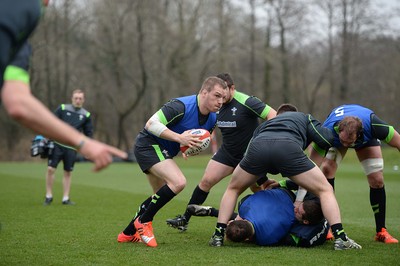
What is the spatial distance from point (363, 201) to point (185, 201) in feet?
12.3

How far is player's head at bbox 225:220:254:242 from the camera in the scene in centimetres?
705

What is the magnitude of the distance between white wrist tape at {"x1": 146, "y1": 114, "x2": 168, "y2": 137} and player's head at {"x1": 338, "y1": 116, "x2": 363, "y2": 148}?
79.5 inches

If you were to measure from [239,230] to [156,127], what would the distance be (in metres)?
1.54

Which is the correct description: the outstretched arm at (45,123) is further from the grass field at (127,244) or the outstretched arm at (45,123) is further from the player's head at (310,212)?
the player's head at (310,212)

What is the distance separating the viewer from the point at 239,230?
7043 millimetres

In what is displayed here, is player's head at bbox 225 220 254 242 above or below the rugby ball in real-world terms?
below

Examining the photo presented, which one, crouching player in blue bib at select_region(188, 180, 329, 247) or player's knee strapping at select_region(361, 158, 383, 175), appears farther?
player's knee strapping at select_region(361, 158, 383, 175)

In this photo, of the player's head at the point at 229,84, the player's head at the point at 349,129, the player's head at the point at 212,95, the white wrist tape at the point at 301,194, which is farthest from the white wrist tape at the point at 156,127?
the player's head at the point at 349,129

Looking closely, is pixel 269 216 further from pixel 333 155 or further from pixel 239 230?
pixel 333 155

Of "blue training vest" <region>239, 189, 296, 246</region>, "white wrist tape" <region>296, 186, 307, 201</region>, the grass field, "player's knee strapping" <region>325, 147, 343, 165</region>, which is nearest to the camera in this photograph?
the grass field

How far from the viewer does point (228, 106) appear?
28.5 feet

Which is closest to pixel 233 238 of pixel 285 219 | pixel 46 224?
pixel 285 219

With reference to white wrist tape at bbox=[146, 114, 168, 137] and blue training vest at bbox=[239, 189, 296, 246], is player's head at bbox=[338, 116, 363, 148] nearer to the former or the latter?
blue training vest at bbox=[239, 189, 296, 246]

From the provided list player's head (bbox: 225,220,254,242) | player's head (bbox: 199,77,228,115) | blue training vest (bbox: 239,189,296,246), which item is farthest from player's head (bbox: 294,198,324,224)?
player's head (bbox: 199,77,228,115)
